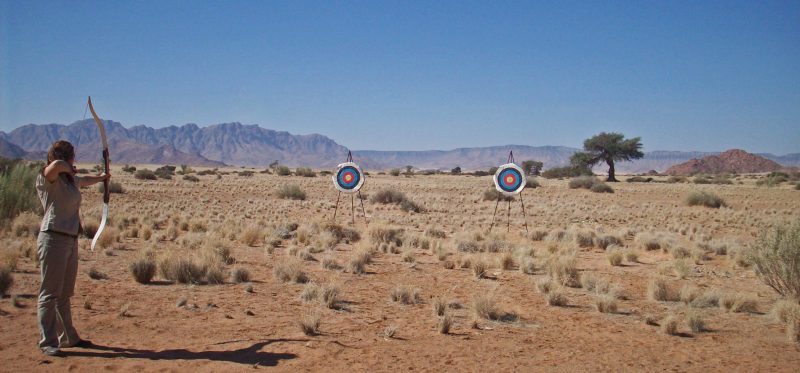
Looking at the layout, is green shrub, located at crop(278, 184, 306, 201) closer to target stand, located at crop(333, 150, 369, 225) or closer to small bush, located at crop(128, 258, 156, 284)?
target stand, located at crop(333, 150, 369, 225)

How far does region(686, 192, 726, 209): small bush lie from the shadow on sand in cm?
3410

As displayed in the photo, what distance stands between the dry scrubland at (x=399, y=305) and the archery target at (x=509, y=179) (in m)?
3.35

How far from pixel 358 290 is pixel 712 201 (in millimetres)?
30989

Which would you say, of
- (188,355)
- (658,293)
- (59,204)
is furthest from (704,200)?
(59,204)

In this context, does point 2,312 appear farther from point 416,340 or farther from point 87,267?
point 416,340

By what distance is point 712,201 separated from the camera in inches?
1332

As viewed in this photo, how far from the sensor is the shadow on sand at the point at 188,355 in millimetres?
6273

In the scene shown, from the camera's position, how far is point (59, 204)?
5953 millimetres

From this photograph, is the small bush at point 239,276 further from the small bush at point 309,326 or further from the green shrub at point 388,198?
the green shrub at point 388,198

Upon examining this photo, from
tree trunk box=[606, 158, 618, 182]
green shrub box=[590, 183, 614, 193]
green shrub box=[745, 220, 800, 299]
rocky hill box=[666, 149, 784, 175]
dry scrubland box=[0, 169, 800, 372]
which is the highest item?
rocky hill box=[666, 149, 784, 175]

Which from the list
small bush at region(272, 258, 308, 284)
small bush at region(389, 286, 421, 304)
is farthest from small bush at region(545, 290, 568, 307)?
small bush at region(272, 258, 308, 284)

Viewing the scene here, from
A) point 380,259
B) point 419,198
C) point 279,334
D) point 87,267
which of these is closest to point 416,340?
point 279,334

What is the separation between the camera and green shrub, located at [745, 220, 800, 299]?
356 inches

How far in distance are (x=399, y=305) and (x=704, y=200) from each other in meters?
31.4
